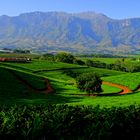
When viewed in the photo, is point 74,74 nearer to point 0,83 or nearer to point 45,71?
point 45,71

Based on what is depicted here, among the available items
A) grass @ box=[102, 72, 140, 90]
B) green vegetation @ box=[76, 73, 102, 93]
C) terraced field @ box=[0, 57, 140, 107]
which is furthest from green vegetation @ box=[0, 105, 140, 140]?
grass @ box=[102, 72, 140, 90]

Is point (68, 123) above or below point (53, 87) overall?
above

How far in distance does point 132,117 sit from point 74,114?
4.73 meters

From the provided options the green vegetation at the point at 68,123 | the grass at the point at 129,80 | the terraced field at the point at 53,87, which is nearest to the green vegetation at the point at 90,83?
the terraced field at the point at 53,87

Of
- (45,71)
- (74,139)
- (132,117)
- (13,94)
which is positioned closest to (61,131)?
(74,139)

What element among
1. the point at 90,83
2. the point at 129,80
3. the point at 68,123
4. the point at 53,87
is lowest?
the point at 129,80

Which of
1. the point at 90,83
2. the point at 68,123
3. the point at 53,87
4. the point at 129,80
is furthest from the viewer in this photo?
the point at 129,80

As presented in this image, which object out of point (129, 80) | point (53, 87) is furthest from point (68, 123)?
point (129, 80)

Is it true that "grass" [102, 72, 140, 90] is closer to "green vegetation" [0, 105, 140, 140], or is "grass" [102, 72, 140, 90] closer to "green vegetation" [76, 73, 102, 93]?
"green vegetation" [76, 73, 102, 93]

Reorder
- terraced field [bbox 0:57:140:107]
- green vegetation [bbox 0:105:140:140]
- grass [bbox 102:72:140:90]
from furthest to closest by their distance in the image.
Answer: grass [bbox 102:72:140:90], terraced field [bbox 0:57:140:107], green vegetation [bbox 0:105:140:140]

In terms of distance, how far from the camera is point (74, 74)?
5758 inches

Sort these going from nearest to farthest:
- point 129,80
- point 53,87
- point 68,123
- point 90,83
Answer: point 68,123 < point 90,83 < point 53,87 < point 129,80

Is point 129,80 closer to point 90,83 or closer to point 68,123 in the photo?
point 90,83

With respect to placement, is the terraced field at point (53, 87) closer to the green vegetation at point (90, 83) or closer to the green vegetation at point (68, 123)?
the green vegetation at point (90, 83)
